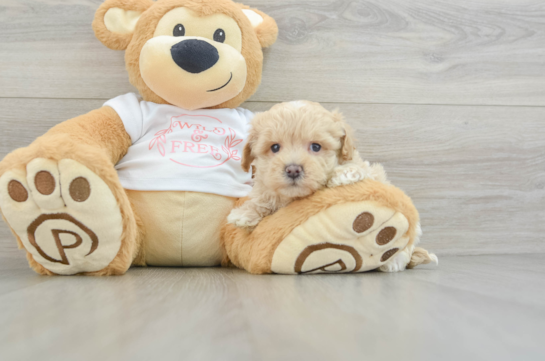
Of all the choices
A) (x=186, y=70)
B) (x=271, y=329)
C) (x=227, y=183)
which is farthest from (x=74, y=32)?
(x=271, y=329)

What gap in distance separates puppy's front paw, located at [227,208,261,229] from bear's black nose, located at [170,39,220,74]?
347 mm

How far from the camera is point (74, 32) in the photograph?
48.0 inches

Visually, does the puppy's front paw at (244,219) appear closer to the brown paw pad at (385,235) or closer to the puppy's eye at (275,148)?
the puppy's eye at (275,148)

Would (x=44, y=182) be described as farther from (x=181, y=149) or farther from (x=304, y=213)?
(x=304, y=213)

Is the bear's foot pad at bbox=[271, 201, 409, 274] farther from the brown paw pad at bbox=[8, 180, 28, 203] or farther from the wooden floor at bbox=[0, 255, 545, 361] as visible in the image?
the brown paw pad at bbox=[8, 180, 28, 203]

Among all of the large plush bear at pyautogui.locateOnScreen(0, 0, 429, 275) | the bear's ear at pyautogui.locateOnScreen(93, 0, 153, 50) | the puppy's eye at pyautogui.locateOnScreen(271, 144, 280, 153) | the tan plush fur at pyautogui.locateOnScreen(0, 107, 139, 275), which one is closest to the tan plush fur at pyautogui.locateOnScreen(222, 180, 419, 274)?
the large plush bear at pyautogui.locateOnScreen(0, 0, 429, 275)

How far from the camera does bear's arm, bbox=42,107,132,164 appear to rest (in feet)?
3.06

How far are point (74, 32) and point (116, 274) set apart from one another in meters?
0.76

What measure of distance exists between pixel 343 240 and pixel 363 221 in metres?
0.06

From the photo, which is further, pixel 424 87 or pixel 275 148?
pixel 424 87

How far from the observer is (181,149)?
1.03 metres

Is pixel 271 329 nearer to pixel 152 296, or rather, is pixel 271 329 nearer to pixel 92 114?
pixel 152 296

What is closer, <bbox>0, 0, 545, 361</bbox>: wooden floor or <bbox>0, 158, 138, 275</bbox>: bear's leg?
<bbox>0, 158, 138, 275</bbox>: bear's leg

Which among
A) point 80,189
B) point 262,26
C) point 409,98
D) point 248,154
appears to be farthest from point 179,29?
point 409,98
